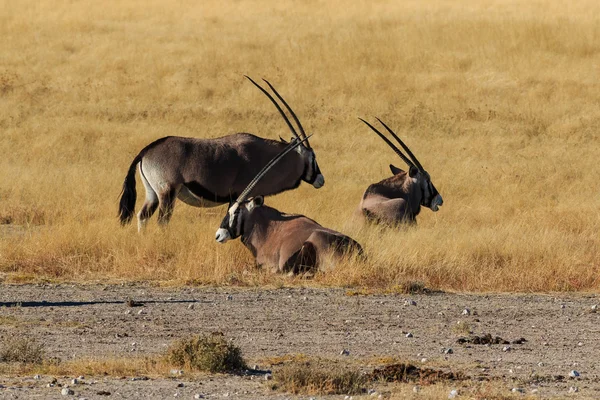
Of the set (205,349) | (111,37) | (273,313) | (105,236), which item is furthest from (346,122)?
(205,349)

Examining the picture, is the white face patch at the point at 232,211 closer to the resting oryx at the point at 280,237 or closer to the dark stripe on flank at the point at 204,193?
the resting oryx at the point at 280,237

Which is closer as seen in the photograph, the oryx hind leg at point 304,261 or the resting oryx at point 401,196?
the oryx hind leg at point 304,261

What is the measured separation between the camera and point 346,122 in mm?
23859

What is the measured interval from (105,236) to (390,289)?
2.95m

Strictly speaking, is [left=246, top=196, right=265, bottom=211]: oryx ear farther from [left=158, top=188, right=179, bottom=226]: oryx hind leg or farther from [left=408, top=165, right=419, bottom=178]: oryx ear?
[left=408, top=165, right=419, bottom=178]: oryx ear

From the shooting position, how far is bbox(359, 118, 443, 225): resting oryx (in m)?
13.2

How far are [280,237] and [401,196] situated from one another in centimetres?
287

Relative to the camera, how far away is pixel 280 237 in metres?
11.3

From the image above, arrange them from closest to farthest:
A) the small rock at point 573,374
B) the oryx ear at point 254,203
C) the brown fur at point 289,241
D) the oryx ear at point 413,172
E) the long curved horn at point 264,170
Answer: the small rock at point 573,374 < the brown fur at point 289,241 < the oryx ear at point 254,203 < the long curved horn at point 264,170 < the oryx ear at point 413,172

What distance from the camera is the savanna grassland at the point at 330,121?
11.3 meters

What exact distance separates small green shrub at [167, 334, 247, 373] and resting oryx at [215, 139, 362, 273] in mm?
3993

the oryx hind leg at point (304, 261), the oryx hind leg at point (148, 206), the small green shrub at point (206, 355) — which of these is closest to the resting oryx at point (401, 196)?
the oryx hind leg at point (148, 206)

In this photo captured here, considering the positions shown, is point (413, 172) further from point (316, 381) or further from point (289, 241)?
point (316, 381)

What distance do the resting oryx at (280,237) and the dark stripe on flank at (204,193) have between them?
118cm
